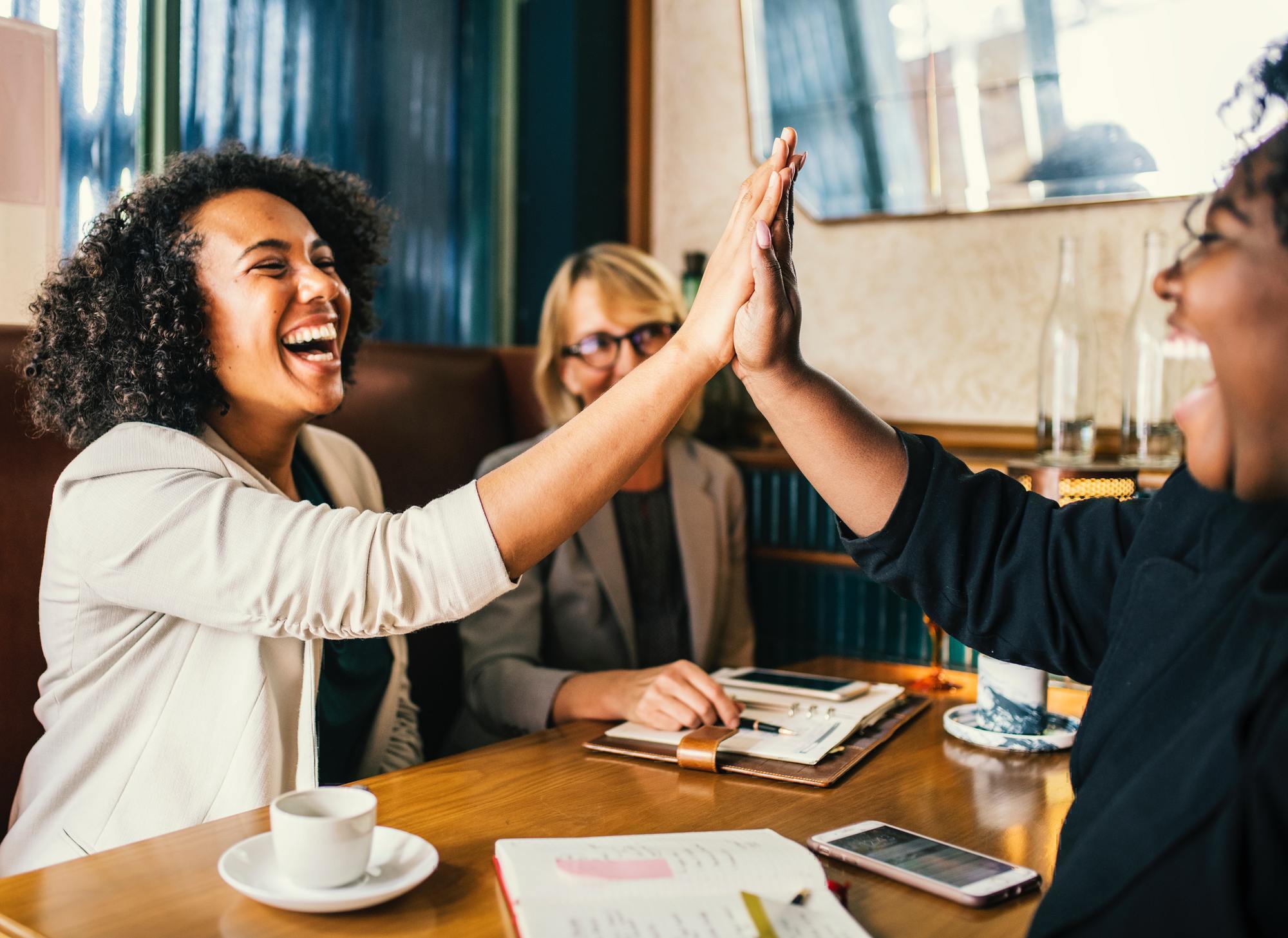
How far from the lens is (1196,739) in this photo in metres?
0.72

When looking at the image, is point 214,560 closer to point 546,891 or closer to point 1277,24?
point 546,891

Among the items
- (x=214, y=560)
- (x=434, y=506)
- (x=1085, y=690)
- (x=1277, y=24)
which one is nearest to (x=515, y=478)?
(x=434, y=506)

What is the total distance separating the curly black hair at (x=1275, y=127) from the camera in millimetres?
702

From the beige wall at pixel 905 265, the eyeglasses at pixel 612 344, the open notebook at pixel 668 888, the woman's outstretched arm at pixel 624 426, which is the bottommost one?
the open notebook at pixel 668 888

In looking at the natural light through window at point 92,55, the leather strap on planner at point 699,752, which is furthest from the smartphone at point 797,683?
the natural light through window at point 92,55

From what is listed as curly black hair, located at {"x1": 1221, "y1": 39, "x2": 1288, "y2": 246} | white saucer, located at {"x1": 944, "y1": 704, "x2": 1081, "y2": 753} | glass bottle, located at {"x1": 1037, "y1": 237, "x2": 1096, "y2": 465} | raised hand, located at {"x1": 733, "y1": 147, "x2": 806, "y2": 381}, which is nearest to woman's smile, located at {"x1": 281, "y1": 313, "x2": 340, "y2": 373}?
raised hand, located at {"x1": 733, "y1": 147, "x2": 806, "y2": 381}

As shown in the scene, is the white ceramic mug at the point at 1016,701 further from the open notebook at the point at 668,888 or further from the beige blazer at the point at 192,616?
the beige blazer at the point at 192,616

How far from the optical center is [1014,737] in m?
1.34

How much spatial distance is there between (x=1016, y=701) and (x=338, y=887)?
0.86 m

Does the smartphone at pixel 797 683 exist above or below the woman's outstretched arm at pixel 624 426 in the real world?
below

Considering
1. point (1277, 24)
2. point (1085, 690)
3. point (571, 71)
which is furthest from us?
point (571, 71)

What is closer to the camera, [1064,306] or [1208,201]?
[1208,201]

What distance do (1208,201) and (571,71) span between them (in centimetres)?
235

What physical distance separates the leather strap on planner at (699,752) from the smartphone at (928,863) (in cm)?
21
